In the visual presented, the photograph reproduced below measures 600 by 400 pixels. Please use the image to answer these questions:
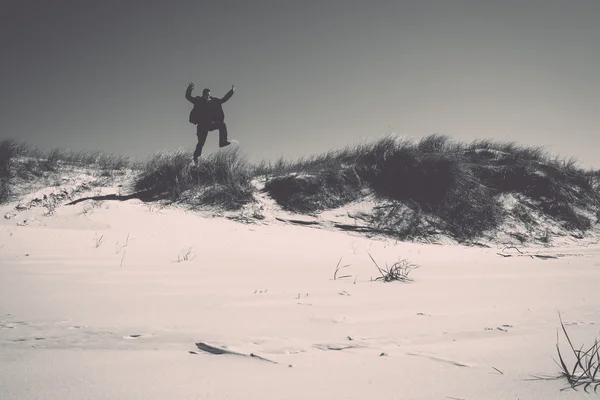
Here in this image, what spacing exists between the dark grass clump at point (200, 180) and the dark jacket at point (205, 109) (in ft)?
2.44

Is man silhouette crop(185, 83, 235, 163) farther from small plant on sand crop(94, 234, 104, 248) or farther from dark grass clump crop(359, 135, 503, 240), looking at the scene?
small plant on sand crop(94, 234, 104, 248)

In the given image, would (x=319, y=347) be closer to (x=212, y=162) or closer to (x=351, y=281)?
(x=351, y=281)

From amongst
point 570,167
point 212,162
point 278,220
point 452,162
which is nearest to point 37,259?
point 278,220

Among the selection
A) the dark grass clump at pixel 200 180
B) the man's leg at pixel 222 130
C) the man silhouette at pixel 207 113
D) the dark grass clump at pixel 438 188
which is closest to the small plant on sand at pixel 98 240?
the dark grass clump at pixel 200 180

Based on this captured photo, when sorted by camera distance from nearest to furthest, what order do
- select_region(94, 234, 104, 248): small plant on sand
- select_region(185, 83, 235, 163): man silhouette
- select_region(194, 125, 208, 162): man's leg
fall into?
1. select_region(94, 234, 104, 248): small plant on sand
2. select_region(194, 125, 208, 162): man's leg
3. select_region(185, 83, 235, 163): man silhouette

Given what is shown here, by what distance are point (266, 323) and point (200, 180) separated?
5244 millimetres

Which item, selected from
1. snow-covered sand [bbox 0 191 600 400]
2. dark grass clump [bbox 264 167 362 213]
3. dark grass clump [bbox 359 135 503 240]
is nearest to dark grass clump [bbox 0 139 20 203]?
snow-covered sand [bbox 0 191 600 400]

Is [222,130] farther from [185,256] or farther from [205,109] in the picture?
[185,256]

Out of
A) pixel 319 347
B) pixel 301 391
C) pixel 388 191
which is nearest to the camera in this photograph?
pixel 301 391

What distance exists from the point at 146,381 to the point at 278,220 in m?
4.60

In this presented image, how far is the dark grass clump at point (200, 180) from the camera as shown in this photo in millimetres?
5867

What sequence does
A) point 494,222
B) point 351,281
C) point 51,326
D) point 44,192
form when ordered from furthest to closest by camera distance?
point 494,222
point 44,192
point 351,281
point 51,326

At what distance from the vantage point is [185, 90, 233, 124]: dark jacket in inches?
285

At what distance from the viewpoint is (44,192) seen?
5574mm
